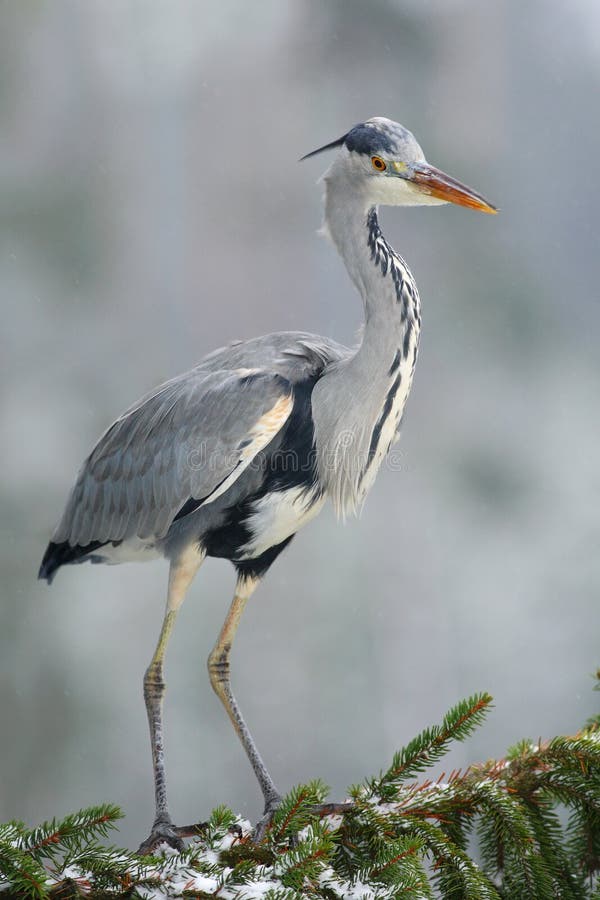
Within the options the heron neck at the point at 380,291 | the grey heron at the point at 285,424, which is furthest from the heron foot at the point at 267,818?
the heron neck at the point at 380,291

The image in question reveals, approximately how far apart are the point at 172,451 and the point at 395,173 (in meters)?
0.52

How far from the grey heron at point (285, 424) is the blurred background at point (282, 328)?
201 centimetres

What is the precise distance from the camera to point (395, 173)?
146 cm

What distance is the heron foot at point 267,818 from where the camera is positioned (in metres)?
1.31

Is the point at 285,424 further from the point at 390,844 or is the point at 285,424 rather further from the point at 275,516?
the point at 390,844

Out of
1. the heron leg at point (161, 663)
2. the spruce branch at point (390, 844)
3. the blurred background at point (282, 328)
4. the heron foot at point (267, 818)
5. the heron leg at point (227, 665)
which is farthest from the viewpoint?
the blurred background at point (282, 328)

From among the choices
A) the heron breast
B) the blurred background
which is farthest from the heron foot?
the blurred background

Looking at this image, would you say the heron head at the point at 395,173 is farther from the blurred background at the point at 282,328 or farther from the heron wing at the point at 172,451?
the blurred background at the point at 282,328

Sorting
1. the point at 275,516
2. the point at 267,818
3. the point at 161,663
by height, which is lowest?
the point at 267,818

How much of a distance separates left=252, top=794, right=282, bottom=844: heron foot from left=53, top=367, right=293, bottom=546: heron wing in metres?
0.42

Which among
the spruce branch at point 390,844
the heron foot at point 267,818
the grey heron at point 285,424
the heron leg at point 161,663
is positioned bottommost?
the spruce branch at point 390,844

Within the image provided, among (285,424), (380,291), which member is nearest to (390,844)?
(285,424)

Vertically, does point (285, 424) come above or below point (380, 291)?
below

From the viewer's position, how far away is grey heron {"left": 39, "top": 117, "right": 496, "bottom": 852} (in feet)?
4.69
